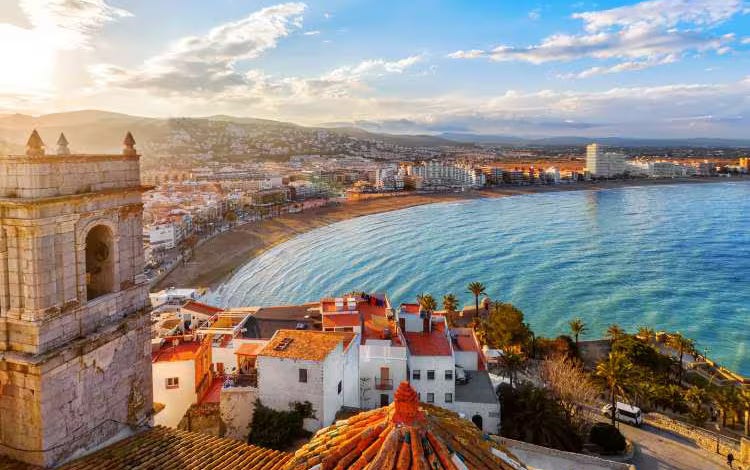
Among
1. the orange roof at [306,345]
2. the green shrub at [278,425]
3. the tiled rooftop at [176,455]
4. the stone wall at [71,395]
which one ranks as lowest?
the green shrub at [278,425]

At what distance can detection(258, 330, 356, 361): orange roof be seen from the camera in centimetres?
1588

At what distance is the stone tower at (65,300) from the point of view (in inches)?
296

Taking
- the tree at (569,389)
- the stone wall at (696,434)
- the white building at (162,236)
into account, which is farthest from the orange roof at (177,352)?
the white building at (162,236)

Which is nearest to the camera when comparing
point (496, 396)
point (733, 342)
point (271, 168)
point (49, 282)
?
point (49, 282)

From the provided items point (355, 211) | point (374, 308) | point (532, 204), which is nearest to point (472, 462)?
point (374, 308)

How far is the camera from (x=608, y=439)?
63.8 ft

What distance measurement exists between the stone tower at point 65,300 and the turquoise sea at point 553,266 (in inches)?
1286

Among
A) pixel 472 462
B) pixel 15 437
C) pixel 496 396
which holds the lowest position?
pixel 496 396

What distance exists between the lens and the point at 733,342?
37.1 meters

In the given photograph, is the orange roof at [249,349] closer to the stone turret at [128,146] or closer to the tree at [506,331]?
the stone turret at [128,146]

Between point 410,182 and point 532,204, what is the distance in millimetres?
33530

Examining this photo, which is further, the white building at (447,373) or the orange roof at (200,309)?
the orange roof at (200,309)

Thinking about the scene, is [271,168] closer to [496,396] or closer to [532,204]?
[532,204]

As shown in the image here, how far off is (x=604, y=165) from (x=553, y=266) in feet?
370
